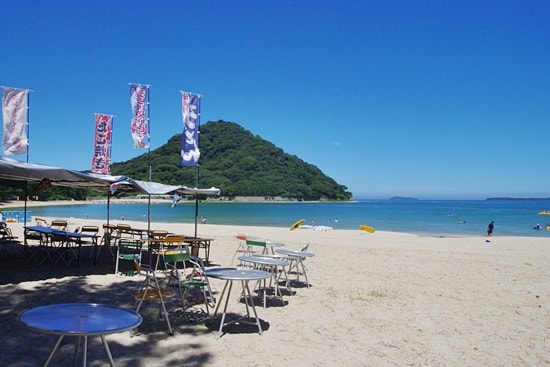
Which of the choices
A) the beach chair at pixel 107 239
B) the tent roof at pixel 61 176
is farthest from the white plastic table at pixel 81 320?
the beach chair at pixel 107 239

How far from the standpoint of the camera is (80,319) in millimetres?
2480

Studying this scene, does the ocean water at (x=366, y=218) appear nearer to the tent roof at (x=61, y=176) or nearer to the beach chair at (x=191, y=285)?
the tent roof at (x=61, y=176)

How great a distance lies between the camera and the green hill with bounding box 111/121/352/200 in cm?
9829

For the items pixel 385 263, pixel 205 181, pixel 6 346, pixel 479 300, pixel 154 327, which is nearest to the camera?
pixel 6 346

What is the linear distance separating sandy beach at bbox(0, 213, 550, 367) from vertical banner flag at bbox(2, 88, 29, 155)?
286 cm

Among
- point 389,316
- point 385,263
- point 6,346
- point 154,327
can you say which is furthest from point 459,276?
point 6,346

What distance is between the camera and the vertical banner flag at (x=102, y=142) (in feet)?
41.0

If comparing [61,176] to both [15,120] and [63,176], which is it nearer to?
[63,176]

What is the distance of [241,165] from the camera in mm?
116938

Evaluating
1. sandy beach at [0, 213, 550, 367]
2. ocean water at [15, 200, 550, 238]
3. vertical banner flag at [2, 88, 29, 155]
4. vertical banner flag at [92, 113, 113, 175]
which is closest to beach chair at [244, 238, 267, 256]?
sandy beach at [0, 213, 550, 367]

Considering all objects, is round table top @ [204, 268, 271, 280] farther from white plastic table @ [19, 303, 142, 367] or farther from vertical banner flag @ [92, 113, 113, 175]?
vertical banner flag @ [92, 113, 113, 175]

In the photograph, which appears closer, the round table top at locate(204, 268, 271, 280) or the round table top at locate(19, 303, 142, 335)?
the round table top at locate(19, 303, 142, 335)

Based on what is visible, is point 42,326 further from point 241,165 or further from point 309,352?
point 241,165

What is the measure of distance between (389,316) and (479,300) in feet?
6.60
